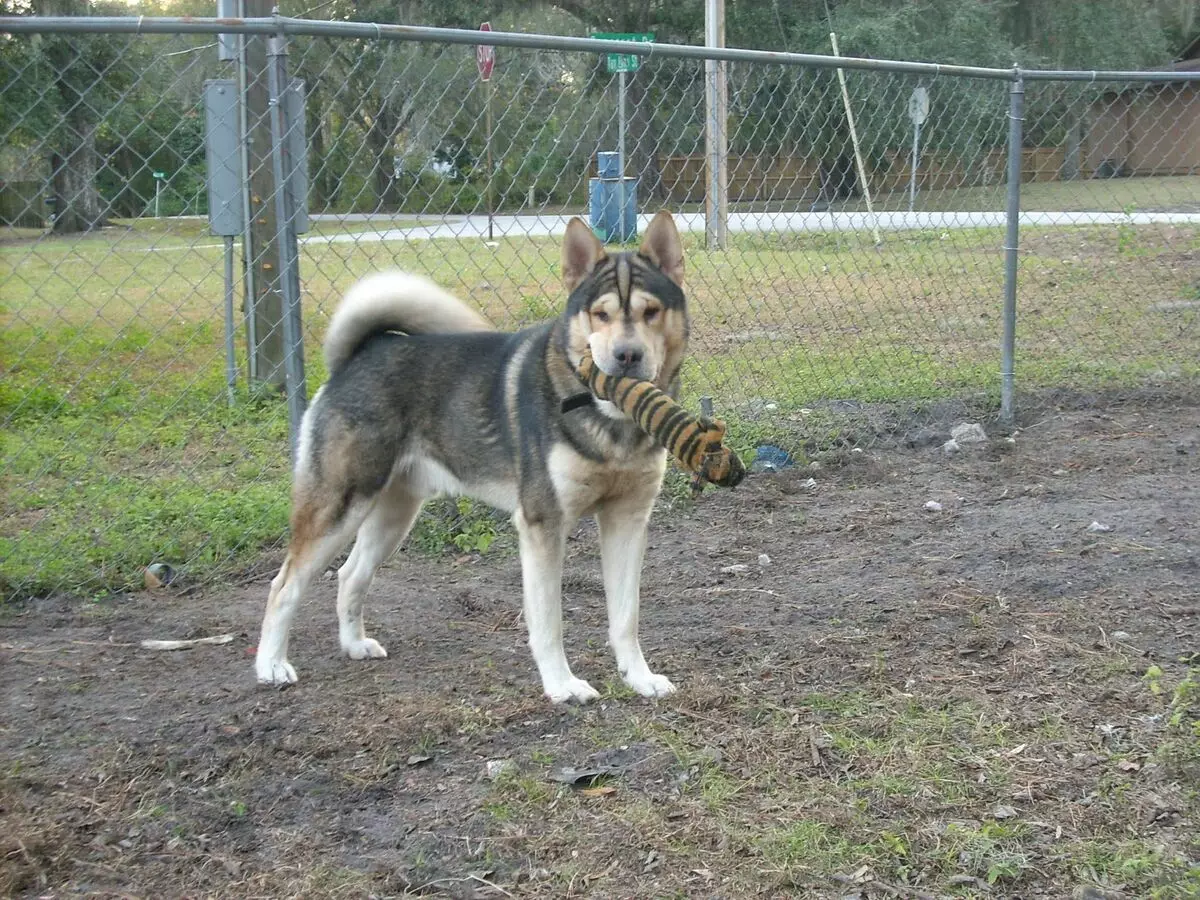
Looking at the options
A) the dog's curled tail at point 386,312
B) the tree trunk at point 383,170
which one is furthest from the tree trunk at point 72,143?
the dog's curled tail at point 386,312

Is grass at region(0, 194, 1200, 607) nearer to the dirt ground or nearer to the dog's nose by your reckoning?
the dirt ground

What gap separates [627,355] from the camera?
11.7 ft

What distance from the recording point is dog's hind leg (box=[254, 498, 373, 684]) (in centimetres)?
391

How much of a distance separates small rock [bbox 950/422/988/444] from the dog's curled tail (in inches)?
145

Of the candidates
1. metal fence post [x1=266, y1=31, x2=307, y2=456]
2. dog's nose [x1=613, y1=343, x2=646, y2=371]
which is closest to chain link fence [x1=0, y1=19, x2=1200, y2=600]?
metal fence post [x1=266, y1=31, x2=307, y2=456]

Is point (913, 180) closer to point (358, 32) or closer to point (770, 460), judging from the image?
point (770, 460)

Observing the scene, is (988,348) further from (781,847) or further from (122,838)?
(122,838)

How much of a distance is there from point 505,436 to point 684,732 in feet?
3.84

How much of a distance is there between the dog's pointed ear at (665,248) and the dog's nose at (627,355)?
17.0 inches

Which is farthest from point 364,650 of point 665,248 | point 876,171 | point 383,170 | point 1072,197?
point 1072,197

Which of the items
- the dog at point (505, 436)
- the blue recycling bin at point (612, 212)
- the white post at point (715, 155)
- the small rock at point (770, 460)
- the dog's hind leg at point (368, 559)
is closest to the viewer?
the dog at point (505, 436)

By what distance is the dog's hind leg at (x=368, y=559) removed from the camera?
420 centimetres

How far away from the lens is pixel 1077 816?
9.47 ft

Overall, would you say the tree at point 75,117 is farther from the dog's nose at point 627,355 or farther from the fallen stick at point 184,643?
the dog's nose at point 627,355
